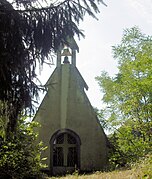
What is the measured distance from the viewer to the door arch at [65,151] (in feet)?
64.6

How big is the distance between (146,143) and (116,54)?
4806 mm

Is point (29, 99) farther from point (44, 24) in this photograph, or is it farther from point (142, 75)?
point (142, 75)

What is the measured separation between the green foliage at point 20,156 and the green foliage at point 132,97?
175 inches

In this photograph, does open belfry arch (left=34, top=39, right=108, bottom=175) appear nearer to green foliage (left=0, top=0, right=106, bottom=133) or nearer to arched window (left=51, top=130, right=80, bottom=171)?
arched window (left=51, top=130, right=80, bottom=171)

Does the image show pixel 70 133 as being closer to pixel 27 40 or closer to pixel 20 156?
pixel 20 156

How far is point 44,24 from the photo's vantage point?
5602 millimetres

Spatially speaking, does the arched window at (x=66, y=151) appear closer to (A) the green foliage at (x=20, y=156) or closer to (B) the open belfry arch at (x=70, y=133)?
(B) the open belfry arch at (x=70, y=133)

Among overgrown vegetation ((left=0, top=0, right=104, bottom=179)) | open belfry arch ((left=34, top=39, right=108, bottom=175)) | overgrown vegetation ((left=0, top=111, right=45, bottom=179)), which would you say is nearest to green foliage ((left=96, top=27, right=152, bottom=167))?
open belfry arch ((left=34, top=39, right=108, bottom=175))

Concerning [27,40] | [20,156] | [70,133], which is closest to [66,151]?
[70,133]

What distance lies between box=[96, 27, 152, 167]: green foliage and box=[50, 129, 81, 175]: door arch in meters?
Result: 3.07

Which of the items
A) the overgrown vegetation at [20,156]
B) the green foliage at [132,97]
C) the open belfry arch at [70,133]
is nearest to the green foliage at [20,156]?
the overgrown vegetation at [20,156]

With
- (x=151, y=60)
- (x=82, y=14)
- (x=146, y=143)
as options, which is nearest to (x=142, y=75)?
(x=151, y=60)

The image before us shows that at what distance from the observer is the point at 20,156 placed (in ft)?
41.1

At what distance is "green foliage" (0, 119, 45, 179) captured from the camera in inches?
489
